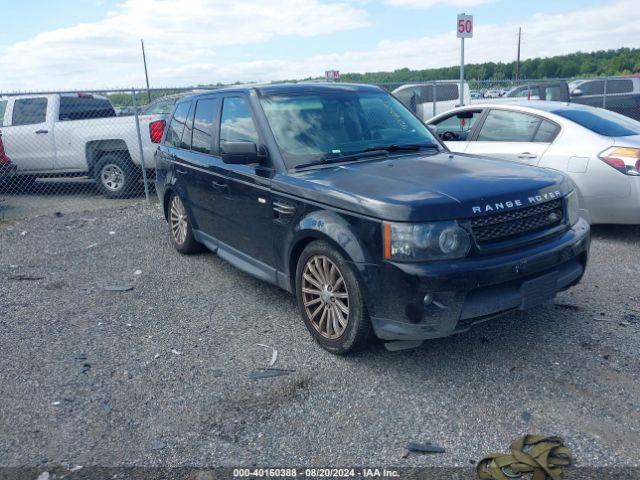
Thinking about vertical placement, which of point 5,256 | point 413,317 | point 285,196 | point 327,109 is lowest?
point 5,256

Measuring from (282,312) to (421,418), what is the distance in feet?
6.14

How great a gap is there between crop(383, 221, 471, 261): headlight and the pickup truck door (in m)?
9.26

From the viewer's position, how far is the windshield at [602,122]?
6.55m

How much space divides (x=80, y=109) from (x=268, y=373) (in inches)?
350

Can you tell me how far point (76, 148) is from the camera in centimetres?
1066

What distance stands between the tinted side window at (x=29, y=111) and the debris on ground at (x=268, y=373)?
901 cm

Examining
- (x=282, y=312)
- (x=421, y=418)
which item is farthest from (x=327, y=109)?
(x=421, y=418)

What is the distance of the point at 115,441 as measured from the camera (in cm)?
319

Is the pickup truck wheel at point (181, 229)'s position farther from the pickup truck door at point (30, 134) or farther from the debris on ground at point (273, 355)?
the pickup truck door at point (30, 134)

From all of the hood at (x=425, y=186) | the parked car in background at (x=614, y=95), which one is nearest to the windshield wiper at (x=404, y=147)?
the hood at (x=425, y=186)

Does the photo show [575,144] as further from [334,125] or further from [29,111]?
[29,111]

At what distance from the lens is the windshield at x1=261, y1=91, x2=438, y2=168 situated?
4.48 m

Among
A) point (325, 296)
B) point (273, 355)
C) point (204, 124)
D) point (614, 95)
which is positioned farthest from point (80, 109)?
point (614, 95)

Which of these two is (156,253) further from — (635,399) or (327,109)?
(635,399)
